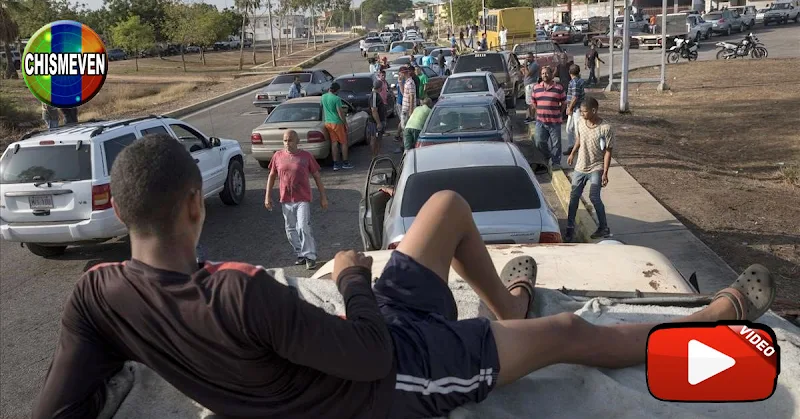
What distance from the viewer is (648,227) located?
9328mm

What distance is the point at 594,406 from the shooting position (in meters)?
2.86

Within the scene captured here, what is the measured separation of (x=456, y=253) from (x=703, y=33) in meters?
52.7

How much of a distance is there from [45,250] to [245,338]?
29.1 ft

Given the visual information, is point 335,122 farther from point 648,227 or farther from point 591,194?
point 648,227

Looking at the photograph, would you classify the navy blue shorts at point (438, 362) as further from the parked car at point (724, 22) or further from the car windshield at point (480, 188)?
the parked car at point (724, 22)

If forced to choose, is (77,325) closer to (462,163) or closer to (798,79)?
(462,163)

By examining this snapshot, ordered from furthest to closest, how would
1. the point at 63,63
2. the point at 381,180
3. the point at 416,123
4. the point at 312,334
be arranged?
the point at 63,63
the point at 416,123
the point at 381,180
the point at 312,334

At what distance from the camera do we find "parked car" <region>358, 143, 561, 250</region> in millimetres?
6461

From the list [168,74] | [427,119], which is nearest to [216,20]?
[168,74]

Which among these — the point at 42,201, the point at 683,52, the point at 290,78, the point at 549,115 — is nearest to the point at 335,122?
the point at 549,115

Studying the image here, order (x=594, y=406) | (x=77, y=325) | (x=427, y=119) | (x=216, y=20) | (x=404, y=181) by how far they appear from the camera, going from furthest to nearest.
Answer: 1. (x=216, y=20)
2. (x=427, y=119)
3. (x=404, y=181)
4. (x=594, y=406)
5. (x=77, y=325)

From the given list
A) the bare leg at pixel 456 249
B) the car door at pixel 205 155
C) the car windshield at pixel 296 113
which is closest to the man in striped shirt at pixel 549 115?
the car windshield at pixel 296 113

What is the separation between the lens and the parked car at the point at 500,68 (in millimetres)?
22938

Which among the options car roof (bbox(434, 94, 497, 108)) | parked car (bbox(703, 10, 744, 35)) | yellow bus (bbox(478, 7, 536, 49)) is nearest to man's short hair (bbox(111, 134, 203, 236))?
car roof (bbox(434, 94, 497, 108))
